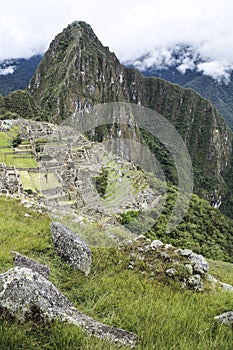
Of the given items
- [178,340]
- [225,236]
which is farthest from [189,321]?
[225,236]

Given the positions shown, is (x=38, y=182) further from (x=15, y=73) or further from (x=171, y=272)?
(x=15, y=73)

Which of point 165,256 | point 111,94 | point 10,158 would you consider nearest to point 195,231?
point 10,158

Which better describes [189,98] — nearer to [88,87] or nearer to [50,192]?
[88,87]

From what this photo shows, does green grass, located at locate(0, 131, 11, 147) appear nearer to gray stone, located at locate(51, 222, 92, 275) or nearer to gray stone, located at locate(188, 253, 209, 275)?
gray stone, located at locate(51, 222, 92, 275)

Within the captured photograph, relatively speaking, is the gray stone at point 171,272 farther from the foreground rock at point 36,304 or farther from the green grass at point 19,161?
the green grass at point 19,161

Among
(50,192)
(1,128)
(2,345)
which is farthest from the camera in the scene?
(1,128)

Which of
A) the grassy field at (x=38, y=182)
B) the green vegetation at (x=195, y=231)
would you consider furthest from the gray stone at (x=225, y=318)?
the grassy field at (x=38, y=182)
